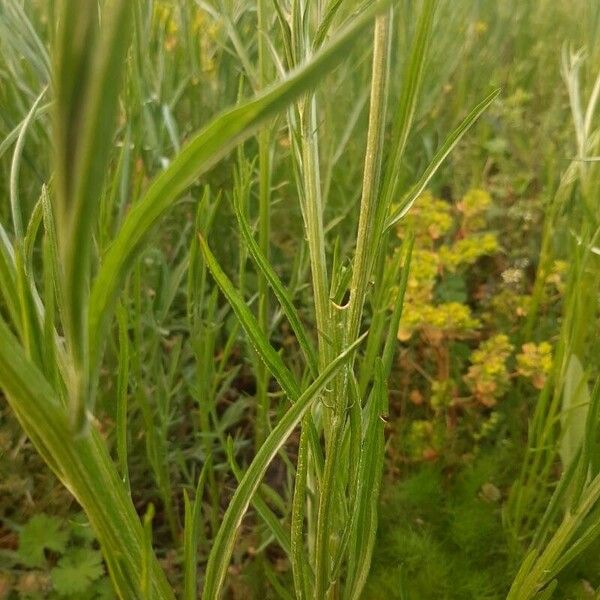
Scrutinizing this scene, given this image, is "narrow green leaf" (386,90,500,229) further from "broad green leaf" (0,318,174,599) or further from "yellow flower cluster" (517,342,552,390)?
"yellow flower cluster" (517,342,552,390)

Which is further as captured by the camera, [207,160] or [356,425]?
[356,425]

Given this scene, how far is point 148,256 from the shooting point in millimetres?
1047

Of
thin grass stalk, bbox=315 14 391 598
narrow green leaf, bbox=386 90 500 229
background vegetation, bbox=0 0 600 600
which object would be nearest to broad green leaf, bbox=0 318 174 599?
background vegetation, bbox=0 0 600 600

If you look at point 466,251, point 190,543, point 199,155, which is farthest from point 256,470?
point 466,251

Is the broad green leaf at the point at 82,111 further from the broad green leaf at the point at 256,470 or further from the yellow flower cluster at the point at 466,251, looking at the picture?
the yellow flower cluster at the point at 466,251

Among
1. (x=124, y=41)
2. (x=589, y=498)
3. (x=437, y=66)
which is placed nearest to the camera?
(x=124, y=41)

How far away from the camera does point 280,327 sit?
1308 mm

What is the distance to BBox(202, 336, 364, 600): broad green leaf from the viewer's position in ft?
1.35

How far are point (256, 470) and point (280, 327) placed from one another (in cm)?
87

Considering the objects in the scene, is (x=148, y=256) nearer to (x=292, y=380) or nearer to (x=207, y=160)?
(x=292, y=380)

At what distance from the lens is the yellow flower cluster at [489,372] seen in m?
1.04

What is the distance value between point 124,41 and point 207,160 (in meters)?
0.06

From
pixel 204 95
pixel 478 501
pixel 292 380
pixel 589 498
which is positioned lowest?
pixel 478 501

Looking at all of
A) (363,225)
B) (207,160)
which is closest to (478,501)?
(363,225)
